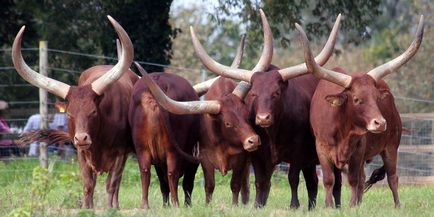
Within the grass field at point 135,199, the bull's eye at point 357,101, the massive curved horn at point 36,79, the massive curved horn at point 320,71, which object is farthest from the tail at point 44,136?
the bull's eye at point 357,101

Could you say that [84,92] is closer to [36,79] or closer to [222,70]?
[36,79]

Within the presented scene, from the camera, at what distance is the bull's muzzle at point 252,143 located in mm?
12266

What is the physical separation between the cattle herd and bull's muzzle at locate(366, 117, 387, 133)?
0.01 m

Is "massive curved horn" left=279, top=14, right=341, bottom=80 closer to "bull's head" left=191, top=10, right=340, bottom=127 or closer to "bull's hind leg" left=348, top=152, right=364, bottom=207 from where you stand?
"bull's head" left=191, top=10, right=340, bottom=127

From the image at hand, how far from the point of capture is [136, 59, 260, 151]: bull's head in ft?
40.3

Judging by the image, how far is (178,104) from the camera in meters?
12.5

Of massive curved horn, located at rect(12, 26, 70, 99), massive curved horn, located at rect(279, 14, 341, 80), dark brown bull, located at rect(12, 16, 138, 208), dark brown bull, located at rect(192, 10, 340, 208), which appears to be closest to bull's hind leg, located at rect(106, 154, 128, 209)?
dark brown bull, located at rect(12, 16, 138, 208)

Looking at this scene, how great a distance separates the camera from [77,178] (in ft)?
30.8

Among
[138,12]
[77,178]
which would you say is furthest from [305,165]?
[138,12]

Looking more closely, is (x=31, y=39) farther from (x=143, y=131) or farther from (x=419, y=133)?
(x=143, y=131)

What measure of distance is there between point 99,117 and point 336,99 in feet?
8.53

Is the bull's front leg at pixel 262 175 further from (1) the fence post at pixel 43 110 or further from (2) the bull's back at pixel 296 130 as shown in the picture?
(1) the fence post at pixel 43 110

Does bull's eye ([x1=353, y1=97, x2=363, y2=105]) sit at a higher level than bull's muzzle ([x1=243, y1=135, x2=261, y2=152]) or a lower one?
higher

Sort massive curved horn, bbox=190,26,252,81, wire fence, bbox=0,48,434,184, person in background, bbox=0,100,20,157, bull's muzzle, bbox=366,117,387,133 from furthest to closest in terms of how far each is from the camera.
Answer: person in background, bbox=0,100,20,157
wire fence, bbox=0,48,434,184
massive curved horn, bbox=190,26,252,81
bull's muzzle, bbox=366,117,387,133
